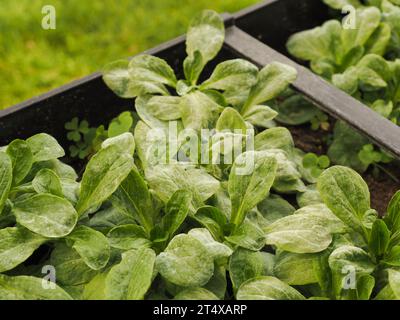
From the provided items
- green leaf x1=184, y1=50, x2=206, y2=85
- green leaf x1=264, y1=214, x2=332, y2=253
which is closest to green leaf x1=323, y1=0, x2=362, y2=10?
green leaf x1=184, y1=50, x2=206, y2=85

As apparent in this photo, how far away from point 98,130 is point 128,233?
0.49 metres

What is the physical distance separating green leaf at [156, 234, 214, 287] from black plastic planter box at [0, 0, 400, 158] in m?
0.50

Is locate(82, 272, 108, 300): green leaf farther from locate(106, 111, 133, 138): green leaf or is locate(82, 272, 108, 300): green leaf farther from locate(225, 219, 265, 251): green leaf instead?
locate(106, 111, 133, 138): green leaf

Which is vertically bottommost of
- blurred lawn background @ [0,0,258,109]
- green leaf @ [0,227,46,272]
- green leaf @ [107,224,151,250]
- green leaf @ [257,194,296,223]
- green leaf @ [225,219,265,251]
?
blurred lawn background @ [0,0,258,109]

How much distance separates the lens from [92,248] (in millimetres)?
941

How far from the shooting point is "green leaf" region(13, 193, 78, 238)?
0.94 meters

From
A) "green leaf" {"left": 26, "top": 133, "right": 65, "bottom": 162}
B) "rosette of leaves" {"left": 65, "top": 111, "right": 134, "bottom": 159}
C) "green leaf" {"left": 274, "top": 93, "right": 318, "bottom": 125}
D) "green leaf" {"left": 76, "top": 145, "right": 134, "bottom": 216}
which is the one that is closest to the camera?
"green leaf" {"left": 76, "top": 145, "right": 134, "bottom": 216}

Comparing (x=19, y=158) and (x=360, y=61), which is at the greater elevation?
(x=19, y=158)

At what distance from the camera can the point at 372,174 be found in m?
1.50

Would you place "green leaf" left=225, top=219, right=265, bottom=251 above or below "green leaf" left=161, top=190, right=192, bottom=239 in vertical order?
below

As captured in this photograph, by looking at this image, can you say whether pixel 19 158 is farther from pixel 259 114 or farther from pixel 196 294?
pixel 259 114

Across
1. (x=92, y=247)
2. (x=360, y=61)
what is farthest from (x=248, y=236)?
(x=360, y=61)

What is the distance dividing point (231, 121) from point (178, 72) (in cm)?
41
